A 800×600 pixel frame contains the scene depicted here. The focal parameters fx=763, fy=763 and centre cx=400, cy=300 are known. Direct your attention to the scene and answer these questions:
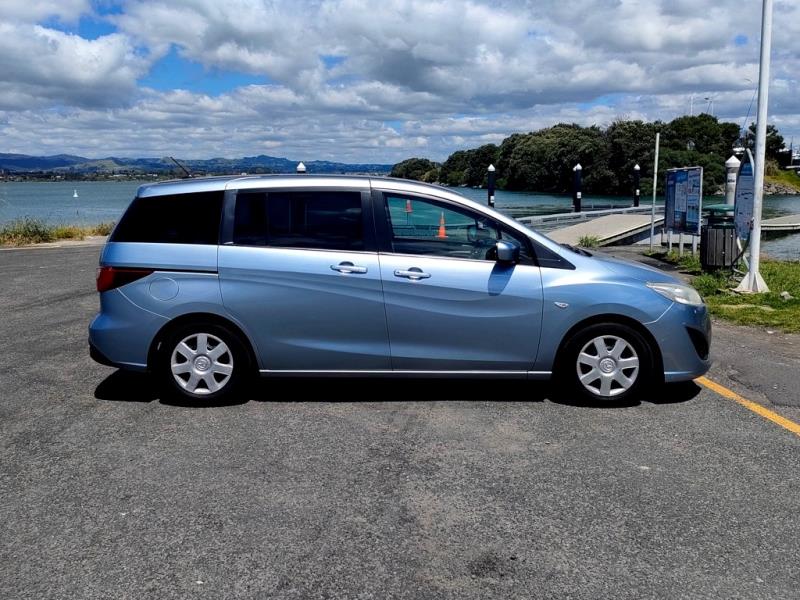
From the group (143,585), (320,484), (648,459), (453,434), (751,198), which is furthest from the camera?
(751,198)

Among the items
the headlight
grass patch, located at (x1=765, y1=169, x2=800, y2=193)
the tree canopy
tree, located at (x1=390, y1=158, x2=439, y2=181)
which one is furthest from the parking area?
grass patch, located at (x1=765, y1=169, x2=800, y2=193)

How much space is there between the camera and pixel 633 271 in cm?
597

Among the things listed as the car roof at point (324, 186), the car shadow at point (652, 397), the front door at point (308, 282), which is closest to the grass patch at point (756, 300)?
the car shadow at point (652, 397)

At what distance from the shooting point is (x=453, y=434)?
5.22m

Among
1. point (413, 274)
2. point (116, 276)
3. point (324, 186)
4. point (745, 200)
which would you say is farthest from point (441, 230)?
point (745, 200)

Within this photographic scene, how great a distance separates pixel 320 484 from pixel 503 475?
1.07 metres

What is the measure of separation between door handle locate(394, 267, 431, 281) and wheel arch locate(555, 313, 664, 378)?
1.16 meters

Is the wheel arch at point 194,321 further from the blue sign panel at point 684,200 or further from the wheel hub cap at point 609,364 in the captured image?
the blue sign panel at point 684,200

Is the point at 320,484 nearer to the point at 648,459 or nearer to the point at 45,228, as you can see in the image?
the point at 648,459

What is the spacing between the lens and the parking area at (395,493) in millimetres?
3340

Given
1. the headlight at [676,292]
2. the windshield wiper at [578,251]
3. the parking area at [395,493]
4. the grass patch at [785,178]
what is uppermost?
the grass patch at [785,178]

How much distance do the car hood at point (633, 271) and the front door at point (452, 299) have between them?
25.0 inches

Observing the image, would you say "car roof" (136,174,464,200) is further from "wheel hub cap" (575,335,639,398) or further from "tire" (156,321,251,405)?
"wheel hub cap" (575,335,639,398)

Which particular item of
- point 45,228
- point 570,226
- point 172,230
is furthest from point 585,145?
point 172,230
